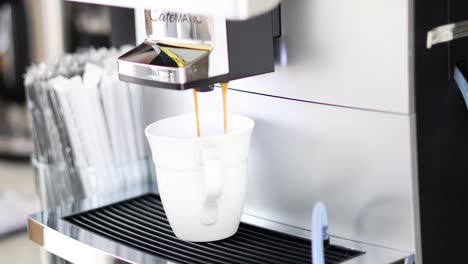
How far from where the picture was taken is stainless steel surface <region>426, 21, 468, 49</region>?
80 cm

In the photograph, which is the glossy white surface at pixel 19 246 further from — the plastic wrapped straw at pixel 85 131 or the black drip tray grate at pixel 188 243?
the black drip tray grate at pixel 188 243

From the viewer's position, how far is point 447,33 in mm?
816

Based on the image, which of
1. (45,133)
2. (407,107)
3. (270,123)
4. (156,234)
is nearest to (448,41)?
(407,107)

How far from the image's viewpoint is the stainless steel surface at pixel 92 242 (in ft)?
2.67

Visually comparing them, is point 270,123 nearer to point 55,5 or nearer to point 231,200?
point 231,200

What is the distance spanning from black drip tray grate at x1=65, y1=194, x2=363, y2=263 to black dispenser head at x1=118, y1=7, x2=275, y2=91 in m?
0.16

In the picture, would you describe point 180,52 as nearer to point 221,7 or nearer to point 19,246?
point 221,7

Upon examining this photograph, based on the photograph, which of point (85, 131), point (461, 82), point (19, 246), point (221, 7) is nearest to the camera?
point (221, 7)

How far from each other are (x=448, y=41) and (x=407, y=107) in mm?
87

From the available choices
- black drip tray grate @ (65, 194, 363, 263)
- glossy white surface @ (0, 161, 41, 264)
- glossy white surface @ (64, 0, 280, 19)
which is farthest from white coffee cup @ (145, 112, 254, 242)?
glossy white surface @ (0, 161, 41, 264)

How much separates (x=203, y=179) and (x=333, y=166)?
0.43 ft

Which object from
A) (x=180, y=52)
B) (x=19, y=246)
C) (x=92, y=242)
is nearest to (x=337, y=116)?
(x=180, y=52)

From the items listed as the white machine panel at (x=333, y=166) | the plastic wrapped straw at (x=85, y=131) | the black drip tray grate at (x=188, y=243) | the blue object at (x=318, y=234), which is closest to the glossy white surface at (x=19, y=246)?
the plastic wrapped straw at (x=85, y=131)

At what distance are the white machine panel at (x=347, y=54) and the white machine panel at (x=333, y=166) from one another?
0.6 inches
